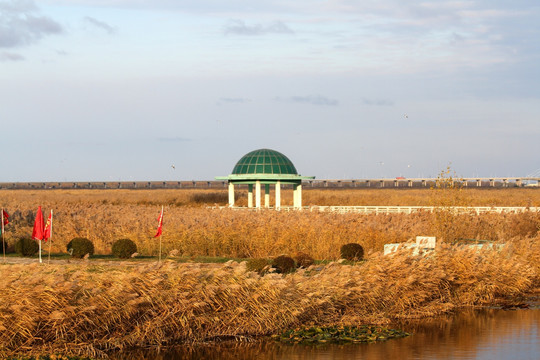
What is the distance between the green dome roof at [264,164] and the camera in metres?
47.4

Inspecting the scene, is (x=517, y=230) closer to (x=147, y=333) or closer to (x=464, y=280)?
(x=464, y=280)

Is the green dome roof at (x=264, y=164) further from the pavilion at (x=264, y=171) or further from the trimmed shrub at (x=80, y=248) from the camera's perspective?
the trimmed shrub at (x=80, y=248)

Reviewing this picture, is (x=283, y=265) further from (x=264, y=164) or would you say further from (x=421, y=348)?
(x=264, y=164)

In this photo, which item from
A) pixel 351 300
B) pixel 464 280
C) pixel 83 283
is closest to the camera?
pixel 83 283

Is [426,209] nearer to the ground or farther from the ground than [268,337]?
farther from the ground

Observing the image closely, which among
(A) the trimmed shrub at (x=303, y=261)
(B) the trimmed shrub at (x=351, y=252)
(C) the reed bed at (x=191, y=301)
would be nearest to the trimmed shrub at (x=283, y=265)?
(A) the trimmed shrub at (x=303, y=261)

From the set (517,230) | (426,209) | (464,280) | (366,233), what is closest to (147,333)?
(464,280)

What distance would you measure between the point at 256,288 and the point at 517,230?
21.5 meters

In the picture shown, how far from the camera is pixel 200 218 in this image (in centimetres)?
3678

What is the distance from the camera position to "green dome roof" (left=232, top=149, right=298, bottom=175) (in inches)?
1868

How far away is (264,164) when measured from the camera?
156 ft

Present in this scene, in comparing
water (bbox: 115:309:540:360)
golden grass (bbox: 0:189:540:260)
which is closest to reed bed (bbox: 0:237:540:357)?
water (bbox: 115:309:540:360)

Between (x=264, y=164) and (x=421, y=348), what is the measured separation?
3192 centimetres

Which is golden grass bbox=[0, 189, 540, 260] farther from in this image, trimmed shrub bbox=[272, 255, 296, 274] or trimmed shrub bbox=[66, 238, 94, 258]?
trimmed shrub bbox=[272, 255, 296, 274]
